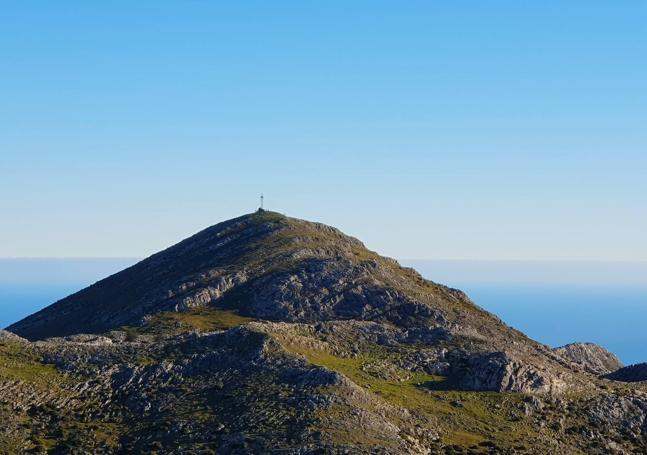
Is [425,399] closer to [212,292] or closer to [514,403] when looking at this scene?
[514,403]

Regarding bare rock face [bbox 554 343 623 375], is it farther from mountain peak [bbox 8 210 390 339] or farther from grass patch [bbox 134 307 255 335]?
grass patch [bbox 134 307 255 335]

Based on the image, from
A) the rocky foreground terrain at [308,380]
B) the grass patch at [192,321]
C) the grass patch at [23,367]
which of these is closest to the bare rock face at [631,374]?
the rocky foreground terrain at [308,380]

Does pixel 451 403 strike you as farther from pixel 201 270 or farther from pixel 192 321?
pixel 201 270

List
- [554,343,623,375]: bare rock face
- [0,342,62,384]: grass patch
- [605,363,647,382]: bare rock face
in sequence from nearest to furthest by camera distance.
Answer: [0,342,62,384]: grass patch < [605,363,647,382]: bare rock face < [554,343,623,375]: bare rock face

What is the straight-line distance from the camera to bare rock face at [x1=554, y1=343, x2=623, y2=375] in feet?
472

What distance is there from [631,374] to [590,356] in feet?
88.1

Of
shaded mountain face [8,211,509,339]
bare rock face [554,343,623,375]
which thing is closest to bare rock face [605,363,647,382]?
bare rock face [554,343,623,375]

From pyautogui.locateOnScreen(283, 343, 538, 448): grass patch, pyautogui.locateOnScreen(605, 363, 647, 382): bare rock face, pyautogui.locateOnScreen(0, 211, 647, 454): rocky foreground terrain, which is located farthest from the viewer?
pyautogui.locateOnScreen(605, 363, 647, 382): bare rock face

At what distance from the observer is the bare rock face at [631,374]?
122706 mm

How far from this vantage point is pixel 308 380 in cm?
8712

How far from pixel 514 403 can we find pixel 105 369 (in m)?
49.1

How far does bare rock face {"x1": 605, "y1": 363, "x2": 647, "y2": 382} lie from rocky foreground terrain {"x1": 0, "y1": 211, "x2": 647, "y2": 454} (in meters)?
5.82

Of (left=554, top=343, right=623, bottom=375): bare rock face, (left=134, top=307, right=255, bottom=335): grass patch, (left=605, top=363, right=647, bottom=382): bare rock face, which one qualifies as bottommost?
(left=605, top=363, right=647, bottom=382): bare rock face

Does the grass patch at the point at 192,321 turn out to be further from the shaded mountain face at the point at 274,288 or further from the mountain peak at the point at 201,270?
the mountain peak at the point at 201,270
